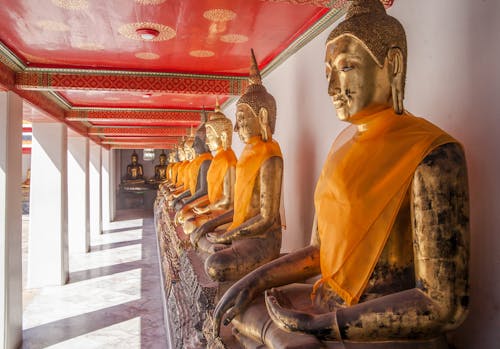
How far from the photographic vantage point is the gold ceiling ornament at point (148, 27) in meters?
3.28

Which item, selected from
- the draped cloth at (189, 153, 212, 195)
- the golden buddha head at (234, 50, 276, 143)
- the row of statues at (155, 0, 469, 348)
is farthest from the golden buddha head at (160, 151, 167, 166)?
the row of statues at (155, 0, 469, 348)

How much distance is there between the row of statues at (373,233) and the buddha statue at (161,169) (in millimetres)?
19844

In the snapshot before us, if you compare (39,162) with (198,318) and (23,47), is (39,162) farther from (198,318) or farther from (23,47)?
(198,318)

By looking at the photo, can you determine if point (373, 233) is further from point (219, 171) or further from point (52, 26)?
point (52, 26)

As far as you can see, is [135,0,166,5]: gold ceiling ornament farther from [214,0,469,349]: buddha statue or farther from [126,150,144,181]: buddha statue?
[126,150,144,181]: buddha statue

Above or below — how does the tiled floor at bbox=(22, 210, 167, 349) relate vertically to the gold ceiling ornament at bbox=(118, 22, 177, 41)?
below

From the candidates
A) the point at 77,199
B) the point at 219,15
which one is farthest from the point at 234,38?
the point at 77,199

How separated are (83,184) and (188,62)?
619 cm

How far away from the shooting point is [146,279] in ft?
23.1

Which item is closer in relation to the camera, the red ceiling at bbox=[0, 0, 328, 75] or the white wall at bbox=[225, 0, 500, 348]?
the white wall at bbox=[225, 0, 500, 348]

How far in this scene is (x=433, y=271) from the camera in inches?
53.1

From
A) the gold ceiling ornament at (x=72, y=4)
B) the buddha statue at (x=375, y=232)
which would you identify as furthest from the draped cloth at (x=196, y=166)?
the buddha statue at (x=375, y=232)

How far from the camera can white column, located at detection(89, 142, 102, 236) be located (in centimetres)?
1247

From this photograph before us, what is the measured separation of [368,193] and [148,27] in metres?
2.47
